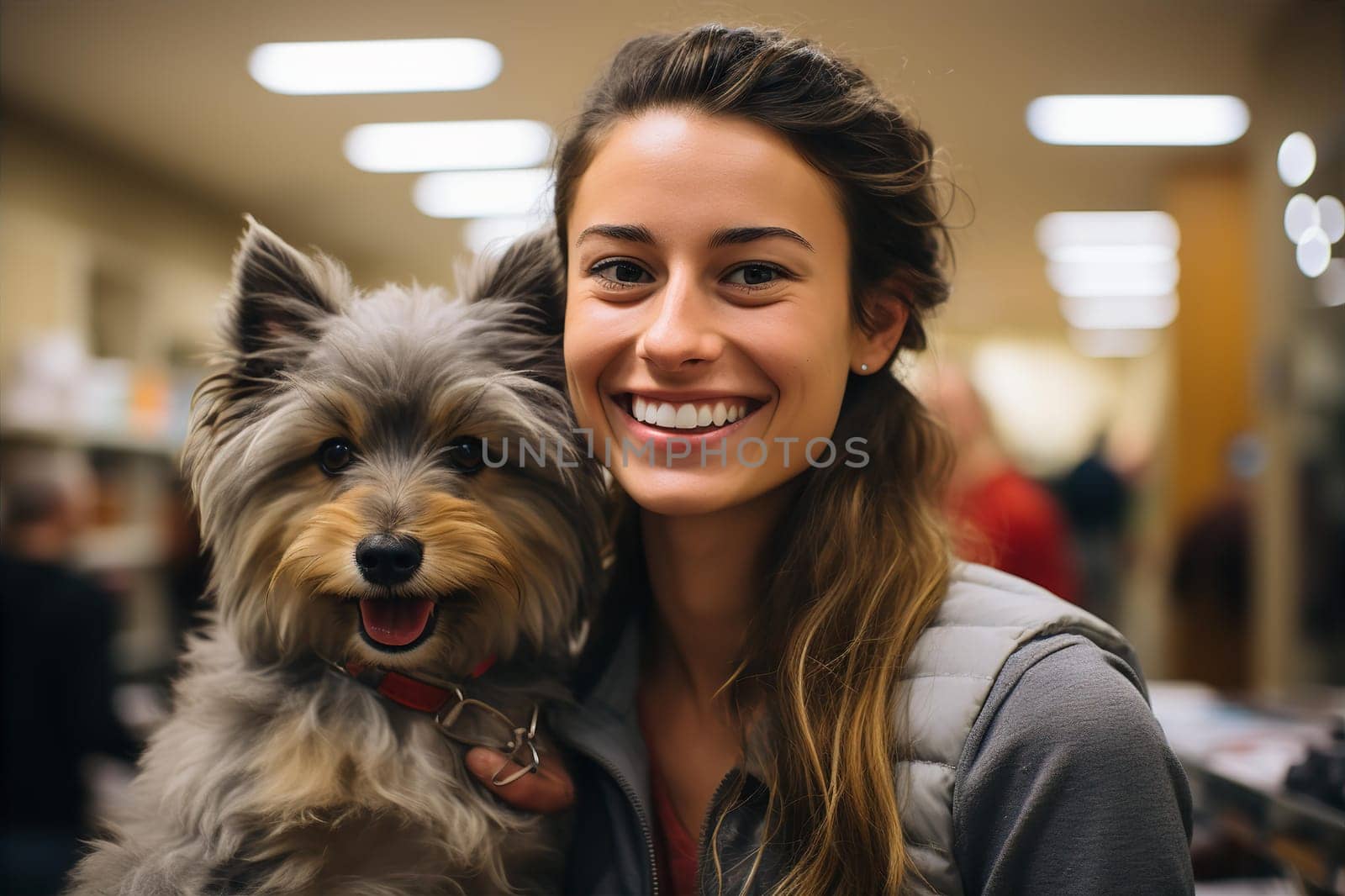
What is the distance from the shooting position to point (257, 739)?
45.2 inches

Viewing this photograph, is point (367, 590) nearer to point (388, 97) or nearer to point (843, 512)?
point (843, 512)

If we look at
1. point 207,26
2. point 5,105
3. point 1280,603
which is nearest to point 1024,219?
point 1280,603

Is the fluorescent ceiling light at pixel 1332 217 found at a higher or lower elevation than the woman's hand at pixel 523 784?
higher

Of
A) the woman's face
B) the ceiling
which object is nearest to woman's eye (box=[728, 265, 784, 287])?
the woman's face

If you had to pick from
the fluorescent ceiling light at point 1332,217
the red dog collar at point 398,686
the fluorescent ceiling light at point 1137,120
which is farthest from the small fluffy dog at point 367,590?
the fluorescent ceiling light at point 1137,120

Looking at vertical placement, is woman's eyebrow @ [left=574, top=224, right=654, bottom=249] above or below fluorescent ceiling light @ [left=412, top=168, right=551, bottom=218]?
below

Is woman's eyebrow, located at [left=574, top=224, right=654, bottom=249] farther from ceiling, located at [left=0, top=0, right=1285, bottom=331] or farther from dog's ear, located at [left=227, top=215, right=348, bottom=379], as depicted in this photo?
ceiling, located at [left=0, top=0, right=1285, bottom=331]

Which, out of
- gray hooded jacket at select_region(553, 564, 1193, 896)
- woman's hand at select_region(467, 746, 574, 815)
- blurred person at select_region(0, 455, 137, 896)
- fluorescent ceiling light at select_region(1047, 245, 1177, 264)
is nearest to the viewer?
gray hooded jacket at select_region(553, 564, 1193, 896)

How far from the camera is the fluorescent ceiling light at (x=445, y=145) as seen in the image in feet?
15.9

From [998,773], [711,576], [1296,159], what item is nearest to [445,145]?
[1296,159]

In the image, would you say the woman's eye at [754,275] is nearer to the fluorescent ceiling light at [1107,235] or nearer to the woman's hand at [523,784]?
the woman's hand at [523,784]

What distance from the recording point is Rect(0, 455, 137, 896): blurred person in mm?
3027

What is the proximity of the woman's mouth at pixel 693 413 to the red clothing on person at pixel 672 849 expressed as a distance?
0.49 m

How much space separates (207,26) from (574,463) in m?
3.55
